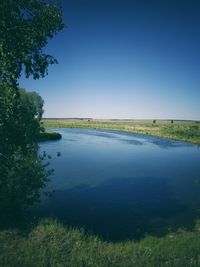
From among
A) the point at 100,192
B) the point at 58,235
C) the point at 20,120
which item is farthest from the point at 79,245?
the point at 100,192

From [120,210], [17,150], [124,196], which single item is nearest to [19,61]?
[17,150]

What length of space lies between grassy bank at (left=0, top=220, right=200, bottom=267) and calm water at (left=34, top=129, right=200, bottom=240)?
321 cm

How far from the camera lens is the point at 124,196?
2530 cm

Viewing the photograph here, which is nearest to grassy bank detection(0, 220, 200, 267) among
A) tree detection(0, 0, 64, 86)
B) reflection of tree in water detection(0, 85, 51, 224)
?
reflection of tree in water detection(0, 85, 51, 224)

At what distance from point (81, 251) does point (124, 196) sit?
1381 centimetres

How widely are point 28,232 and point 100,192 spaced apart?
43.4 feet

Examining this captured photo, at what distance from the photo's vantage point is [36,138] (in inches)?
581

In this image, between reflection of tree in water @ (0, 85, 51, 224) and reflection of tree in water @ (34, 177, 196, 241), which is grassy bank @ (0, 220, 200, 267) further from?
reflection of tree in water @ (34, 177, 196, 241)

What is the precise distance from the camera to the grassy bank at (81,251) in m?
10.8

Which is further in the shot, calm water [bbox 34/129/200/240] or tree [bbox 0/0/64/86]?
calm water [bbox 34/129/200/240]

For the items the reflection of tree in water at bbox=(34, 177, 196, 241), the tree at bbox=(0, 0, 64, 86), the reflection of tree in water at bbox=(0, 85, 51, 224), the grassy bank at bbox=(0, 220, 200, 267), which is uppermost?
the tree at bbox=(0, 0, 64, 86)

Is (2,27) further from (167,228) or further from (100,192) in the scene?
(100,192)

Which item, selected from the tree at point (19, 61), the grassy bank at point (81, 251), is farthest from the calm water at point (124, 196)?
the tree at point (19, 61)

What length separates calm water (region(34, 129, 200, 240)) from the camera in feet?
59.8
